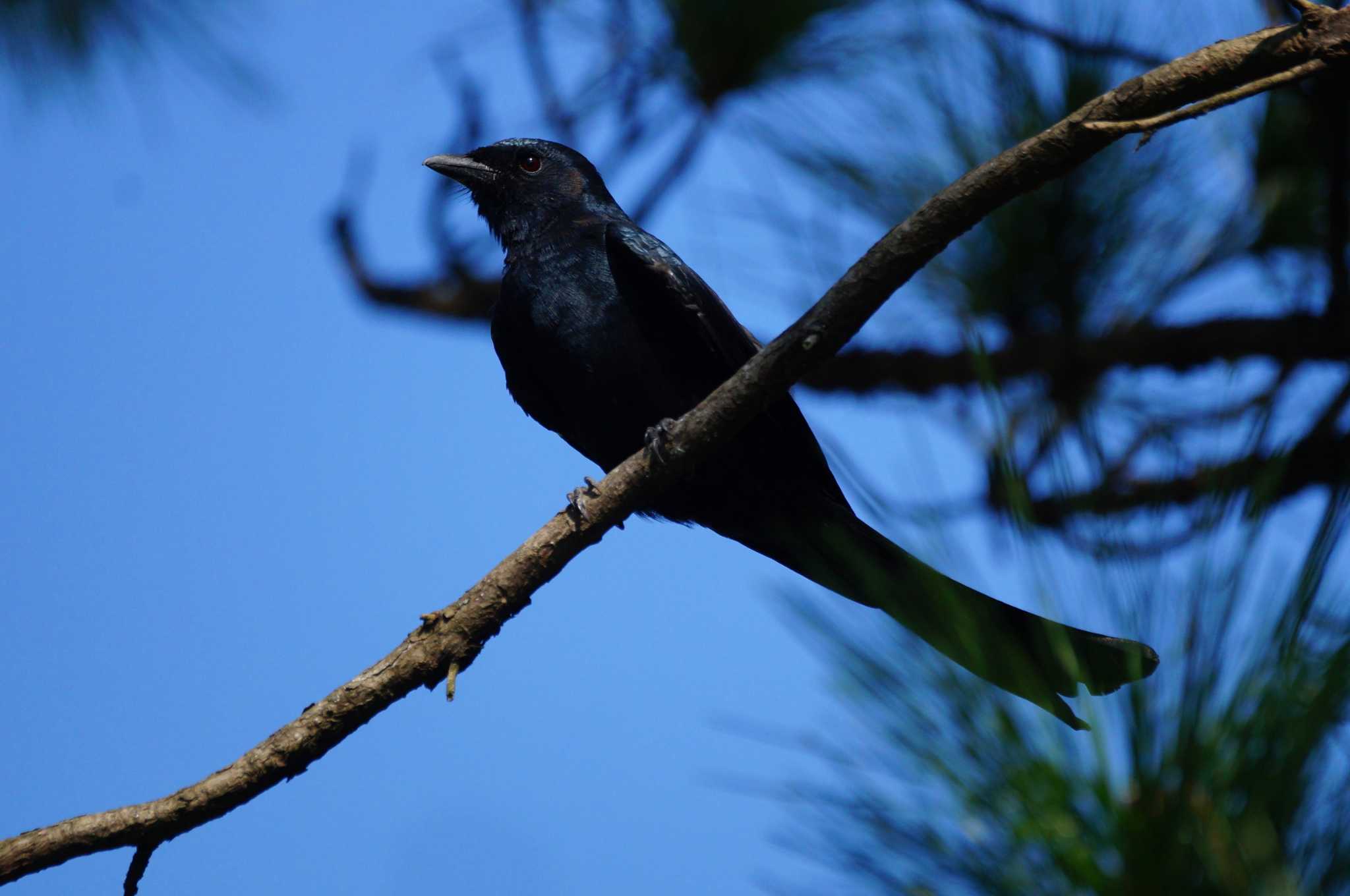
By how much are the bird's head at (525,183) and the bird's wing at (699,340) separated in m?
0.59

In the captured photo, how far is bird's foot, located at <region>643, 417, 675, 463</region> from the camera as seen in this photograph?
2895 millimetres

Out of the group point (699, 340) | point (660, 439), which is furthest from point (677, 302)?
point (660, 439)

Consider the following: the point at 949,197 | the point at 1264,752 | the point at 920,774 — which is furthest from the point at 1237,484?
the point at 949,197

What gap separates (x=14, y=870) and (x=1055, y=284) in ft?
9.10

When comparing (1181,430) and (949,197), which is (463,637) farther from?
(1181,430)

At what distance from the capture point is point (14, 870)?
2.61m

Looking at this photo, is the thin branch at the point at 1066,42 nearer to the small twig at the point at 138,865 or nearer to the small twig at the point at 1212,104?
the small twig at the point at 1212,104

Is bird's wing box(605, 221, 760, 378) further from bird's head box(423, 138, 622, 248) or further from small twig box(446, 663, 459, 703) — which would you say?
small twig box(446, 663, 459, 703)

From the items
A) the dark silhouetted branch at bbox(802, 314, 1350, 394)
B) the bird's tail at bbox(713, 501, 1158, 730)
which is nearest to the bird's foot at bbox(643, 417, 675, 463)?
the dark silhouetted branch at bbox(802, 314, 1350, 394)

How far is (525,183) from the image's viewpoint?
14.9 feet

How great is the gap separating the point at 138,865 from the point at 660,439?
1461 millimetres

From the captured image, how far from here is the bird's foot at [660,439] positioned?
9.50 feet

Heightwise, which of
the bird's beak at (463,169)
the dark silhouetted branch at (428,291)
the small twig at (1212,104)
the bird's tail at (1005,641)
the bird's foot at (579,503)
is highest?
the bird's beak at (463,169)

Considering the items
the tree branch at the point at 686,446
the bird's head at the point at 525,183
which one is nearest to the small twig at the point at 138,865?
the tree branch at the point at 686,446
